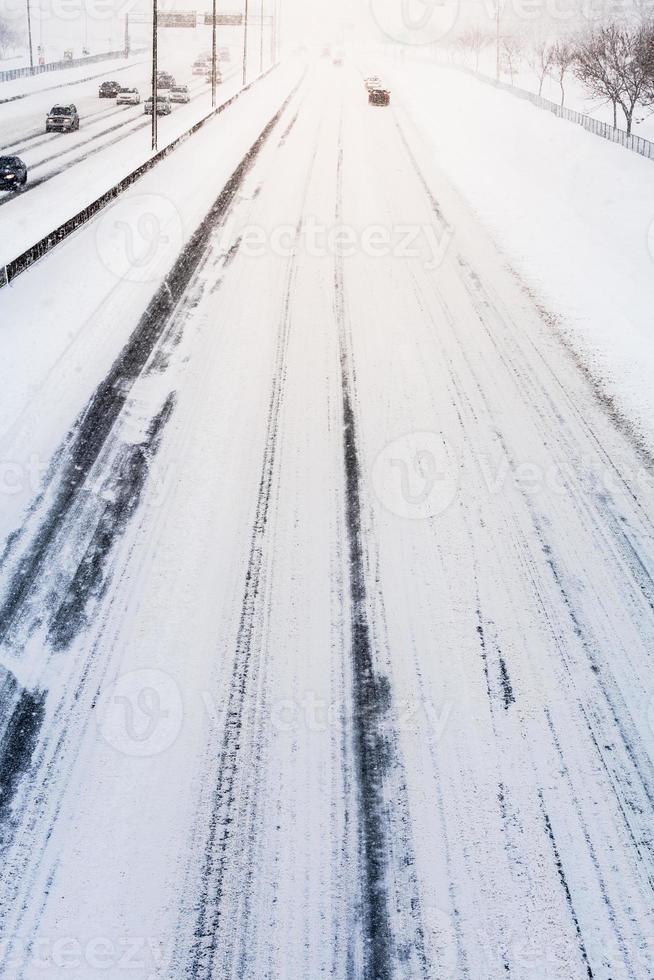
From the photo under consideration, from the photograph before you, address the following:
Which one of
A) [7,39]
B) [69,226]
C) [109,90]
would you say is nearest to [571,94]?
[109,90]

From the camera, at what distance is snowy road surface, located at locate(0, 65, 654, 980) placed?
15.5 ft

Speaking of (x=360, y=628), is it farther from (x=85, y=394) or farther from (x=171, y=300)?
(x=171, y=300)

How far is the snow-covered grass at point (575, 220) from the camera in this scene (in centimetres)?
1312

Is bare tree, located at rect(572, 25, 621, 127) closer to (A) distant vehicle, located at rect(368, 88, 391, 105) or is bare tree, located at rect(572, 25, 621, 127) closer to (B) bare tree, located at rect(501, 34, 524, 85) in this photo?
(A) distant vehicle, located at rect(368, 88, 391, 105)

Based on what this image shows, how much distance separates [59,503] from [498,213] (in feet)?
57.6

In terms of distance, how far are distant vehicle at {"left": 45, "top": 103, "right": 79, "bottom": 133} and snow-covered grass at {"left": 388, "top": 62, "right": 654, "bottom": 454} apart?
1713cm

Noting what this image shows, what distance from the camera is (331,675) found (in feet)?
21.3

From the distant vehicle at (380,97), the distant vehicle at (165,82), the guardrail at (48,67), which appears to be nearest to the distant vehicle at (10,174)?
the distant vehicle at (380,97)

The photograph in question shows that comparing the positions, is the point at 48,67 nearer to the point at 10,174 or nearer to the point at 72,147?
the point at 72,147

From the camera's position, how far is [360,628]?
700 cm

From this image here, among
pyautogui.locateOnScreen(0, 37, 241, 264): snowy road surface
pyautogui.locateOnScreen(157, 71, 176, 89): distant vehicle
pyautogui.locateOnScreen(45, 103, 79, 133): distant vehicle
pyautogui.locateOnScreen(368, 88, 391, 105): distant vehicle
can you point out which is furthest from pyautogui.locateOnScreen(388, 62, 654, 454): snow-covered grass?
pyautogui.locateOnScreen(157, 71, 176, 89): distant vehicle

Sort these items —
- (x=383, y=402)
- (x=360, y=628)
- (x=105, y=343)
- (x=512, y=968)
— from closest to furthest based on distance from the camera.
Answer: (x=512, y=968) → (x=360, y=628) → (x=383, y=402) → (x=105, y=343)

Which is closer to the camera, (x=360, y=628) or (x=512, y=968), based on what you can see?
(x=512, y=968)

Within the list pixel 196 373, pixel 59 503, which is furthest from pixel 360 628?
pixel 196 373
